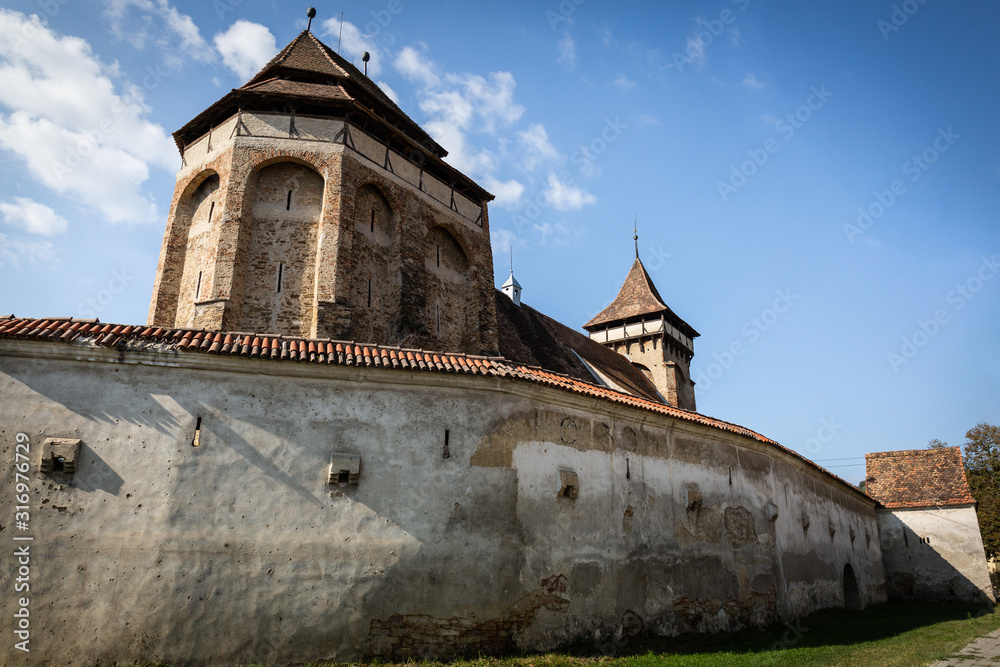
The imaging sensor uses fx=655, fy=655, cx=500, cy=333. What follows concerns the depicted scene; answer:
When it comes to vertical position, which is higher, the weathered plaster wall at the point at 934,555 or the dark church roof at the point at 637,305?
the dark church roof at the point at 637,305

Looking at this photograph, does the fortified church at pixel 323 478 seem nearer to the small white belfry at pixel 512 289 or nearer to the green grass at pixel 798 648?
the green grass at pixel 798 648

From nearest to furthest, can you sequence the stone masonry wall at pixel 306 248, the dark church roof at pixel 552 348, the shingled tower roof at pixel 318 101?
1. the stone masonry wall at pixel 306 248
2. the shingled tower roof at pixel 318 101
3. the dark church roof at pixel 552 348

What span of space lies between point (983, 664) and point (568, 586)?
7079 mm

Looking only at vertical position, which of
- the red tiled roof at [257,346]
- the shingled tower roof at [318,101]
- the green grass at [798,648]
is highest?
the shingled tower roof at [318,101]

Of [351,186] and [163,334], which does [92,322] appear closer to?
[163,334]

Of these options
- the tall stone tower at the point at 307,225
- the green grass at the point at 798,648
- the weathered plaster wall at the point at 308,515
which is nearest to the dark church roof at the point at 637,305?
the tall stone tower at the point at 307,225

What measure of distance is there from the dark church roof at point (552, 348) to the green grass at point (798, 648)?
853 centimetres

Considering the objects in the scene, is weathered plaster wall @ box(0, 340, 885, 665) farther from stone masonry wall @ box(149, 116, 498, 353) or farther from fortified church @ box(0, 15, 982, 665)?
stone masonry wall @ box(149, 116, 498, 353)

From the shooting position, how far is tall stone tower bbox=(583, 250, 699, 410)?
3572 cm

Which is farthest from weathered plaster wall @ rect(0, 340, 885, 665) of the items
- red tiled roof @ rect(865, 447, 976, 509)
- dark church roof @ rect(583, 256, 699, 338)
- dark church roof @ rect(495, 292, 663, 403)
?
dark church roof @ rect(583, 256, 699, 338)

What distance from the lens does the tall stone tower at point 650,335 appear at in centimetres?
3572

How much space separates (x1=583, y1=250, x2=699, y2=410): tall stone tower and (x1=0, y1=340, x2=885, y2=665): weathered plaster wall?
80.6 feet

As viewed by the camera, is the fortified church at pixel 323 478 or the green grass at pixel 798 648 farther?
the green grass at pixel 798 648

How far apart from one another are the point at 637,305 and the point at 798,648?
26.7 metres
